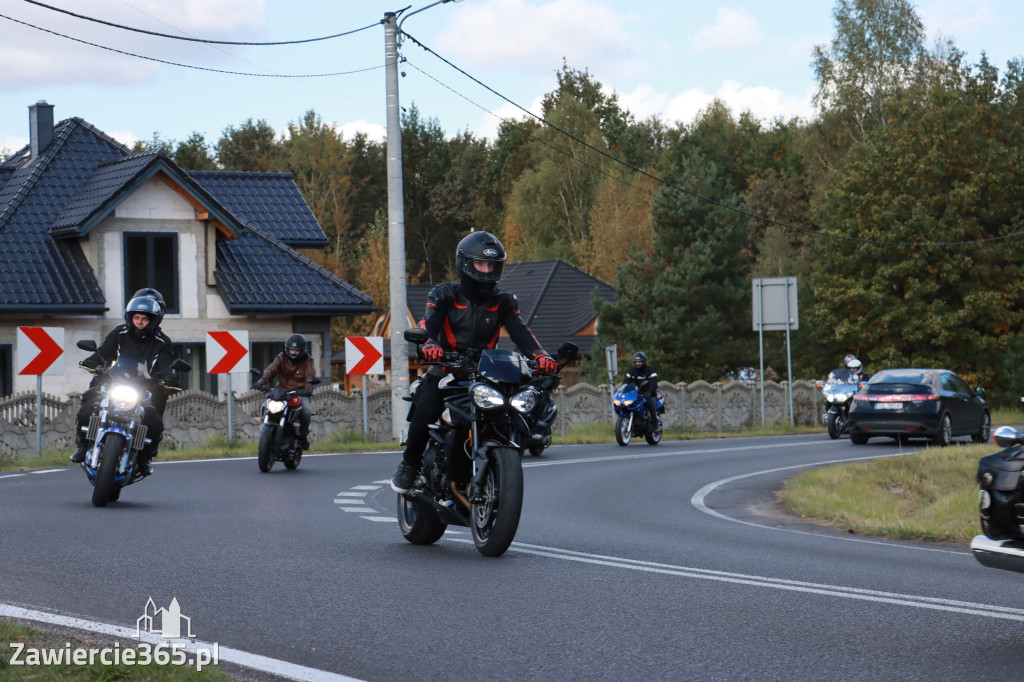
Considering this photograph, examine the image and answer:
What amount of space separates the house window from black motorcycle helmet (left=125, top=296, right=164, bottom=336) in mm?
19545

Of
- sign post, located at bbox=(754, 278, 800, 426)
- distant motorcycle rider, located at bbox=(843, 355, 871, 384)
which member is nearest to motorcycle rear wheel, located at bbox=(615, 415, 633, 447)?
distant motorcycle rider, located at bbox=(843, 355, 871, 384)

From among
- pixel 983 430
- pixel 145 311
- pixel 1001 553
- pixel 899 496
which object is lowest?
pixel 899 496

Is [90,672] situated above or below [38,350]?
below

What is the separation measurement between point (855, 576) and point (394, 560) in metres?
2.84

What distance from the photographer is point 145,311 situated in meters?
12.4

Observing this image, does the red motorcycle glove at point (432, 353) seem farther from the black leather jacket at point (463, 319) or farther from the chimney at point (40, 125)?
the chimney at point (40, 125)

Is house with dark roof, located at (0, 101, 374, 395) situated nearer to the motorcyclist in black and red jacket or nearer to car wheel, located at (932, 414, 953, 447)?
car wheel, located at (932, 414, 953, 447)

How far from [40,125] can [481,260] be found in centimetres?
2842

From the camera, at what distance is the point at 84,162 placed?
33.8 m

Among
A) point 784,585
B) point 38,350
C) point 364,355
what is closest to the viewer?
point 784,585

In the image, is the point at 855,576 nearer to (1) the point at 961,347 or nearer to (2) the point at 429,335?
(2) the point at 429,335

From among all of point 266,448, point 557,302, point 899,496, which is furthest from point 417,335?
point 557,302

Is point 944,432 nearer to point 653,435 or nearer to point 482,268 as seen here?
point 653,435

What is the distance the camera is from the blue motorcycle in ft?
88.6
